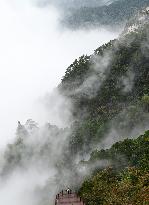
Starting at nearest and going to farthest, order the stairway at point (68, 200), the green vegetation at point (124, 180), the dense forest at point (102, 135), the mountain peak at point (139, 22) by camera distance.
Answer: the stairway at point (68, 200) → the green vegetation at point (124, 180) → the dense forest at point (102, 135) → the mountain peak at point (139, 22)

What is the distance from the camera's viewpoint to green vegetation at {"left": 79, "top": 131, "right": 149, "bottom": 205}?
41.8 m

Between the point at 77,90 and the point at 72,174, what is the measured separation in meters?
37.1

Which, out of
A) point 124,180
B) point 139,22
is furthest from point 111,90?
point 124,180

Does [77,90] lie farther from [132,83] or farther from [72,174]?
[72,174]

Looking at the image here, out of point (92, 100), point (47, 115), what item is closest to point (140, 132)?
point (92, 100)

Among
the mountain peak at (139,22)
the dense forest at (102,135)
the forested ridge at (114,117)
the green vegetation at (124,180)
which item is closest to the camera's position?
the green vegetation at (124,180)

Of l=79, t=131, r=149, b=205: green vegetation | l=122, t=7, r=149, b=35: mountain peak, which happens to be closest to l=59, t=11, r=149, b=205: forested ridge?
l=79, t=131, r=149, b=205: green vegetation

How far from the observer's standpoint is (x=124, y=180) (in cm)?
4462

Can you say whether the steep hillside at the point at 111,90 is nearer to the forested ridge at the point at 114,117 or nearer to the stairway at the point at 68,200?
the forested ridge at the point at 114,117

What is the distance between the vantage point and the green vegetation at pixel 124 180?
41.8m

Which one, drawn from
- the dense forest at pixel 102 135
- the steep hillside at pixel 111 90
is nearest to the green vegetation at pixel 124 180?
the dense forest at pixel 102 135

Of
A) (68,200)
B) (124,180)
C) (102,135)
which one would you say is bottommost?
(68,200)

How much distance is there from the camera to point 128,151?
164ft

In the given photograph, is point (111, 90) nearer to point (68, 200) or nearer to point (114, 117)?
point (114, 117)
